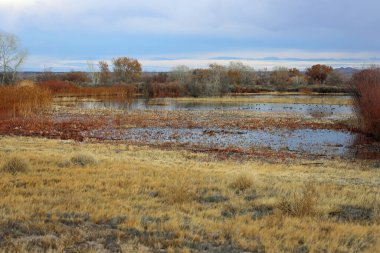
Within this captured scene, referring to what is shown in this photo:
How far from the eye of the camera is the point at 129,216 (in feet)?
22.2

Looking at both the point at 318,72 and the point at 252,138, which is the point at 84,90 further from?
the point at 318,72

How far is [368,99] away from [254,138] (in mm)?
8780

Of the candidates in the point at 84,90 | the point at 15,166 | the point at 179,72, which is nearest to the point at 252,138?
the point at 15,166

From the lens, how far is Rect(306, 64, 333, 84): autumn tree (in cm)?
12031

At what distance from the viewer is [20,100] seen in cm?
3328

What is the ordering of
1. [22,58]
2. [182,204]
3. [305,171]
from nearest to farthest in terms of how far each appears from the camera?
[182,204] → [305,171] → [22,58]

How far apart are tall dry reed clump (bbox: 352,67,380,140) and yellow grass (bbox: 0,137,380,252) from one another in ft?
53.6

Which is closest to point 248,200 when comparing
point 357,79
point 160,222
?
point 160,222

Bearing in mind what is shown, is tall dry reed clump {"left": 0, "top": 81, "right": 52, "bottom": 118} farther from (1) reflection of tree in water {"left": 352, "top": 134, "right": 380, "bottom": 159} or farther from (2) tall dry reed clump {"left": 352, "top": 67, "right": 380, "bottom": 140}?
(2) tall dry reed clump {"left": 352, "top": 67, "right": 380, "bottom": 140}

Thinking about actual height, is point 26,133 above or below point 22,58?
below

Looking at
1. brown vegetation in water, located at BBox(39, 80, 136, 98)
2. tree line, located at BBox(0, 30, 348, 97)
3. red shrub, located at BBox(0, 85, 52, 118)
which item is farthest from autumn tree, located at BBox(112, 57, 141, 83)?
red shrub, located at BBox(0, 85, 52, 118)

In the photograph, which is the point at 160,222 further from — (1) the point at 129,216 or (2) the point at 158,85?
(2) the point at 158,85

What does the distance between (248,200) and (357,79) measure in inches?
977

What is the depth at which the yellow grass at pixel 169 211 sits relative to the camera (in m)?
5.70
